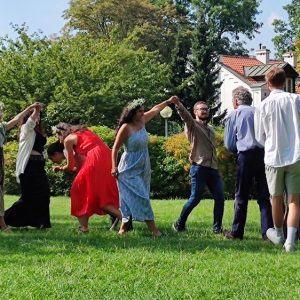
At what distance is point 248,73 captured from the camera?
174 feet

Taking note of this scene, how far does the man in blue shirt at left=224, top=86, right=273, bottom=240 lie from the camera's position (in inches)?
327

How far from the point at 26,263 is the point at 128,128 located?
2942mm

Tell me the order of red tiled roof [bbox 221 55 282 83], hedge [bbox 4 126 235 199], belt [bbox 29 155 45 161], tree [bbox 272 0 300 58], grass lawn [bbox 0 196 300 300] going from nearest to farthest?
grass lawn [bbox 0 196 300 300] < belt [bbox 29 155 45 161] < hedge [bbox 4 126 235 199] < red tiled roof [bbox 221 55 282 83] < tree [bbox 272 0 300 58]

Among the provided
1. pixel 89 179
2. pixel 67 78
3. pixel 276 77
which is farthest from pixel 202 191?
pixel 67 78

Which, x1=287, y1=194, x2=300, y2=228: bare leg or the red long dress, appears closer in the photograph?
x1=287, y1=194, x2=300, y2=228: bare leg

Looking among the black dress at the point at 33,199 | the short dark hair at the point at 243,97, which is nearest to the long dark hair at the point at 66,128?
the black dress at the point at 33,199

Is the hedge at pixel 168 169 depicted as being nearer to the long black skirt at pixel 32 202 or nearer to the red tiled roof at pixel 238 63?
the long black skirt at pixel 32 202

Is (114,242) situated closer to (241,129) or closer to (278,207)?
(278,207)

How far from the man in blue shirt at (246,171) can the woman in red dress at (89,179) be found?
1.71 metres

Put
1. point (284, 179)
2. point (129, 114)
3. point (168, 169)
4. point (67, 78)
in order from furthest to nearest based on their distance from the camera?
point (67, 78), point (168, 169), point (129, 114), point (284, 179)

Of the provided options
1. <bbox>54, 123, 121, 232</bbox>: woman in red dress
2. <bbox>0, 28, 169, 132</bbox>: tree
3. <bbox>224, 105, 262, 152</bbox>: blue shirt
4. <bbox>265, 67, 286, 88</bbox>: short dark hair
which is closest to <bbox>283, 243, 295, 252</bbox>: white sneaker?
<bbox>224, 105, 262, 152</bbox>: blue shirt

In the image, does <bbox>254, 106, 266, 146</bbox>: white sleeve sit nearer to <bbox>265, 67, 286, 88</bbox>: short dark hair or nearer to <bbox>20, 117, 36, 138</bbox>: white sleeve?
<bbox>265, 67, 286, 88</bbox>: short dark hair

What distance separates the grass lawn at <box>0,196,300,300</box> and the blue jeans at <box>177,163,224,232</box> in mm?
533

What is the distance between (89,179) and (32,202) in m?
1.11
